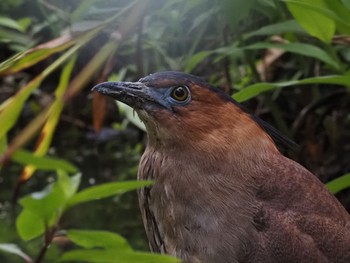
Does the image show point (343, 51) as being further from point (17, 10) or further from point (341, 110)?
point (17, 10)

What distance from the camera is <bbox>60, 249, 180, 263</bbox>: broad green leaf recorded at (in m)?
1.42

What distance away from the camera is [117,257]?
1438mm

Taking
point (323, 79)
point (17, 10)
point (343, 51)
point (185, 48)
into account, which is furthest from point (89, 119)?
point (323, 79)

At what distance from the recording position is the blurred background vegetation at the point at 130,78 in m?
1.86

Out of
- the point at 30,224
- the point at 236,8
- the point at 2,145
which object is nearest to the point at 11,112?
the point at 2,145

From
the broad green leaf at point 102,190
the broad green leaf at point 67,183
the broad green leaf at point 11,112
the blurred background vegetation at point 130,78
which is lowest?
the blurred background vegetation at point 130,78

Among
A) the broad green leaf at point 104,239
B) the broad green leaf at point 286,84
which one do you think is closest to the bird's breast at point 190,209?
the broad green leaf at point 286,84

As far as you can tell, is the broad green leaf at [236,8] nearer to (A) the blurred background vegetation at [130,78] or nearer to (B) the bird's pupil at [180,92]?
(A) the blurred background vegetation at [130,78]

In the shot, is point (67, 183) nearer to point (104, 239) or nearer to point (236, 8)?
point (104, 239)

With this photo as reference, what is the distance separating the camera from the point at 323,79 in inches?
96.6

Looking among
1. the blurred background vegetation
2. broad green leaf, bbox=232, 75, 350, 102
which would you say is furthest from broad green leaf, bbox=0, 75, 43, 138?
broad green leaf, bbox=232, 75, 350, 102

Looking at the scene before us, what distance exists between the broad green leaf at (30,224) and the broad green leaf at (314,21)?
108 cm

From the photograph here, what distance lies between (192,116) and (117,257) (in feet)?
3.16

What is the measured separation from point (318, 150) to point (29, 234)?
263 centimetres
